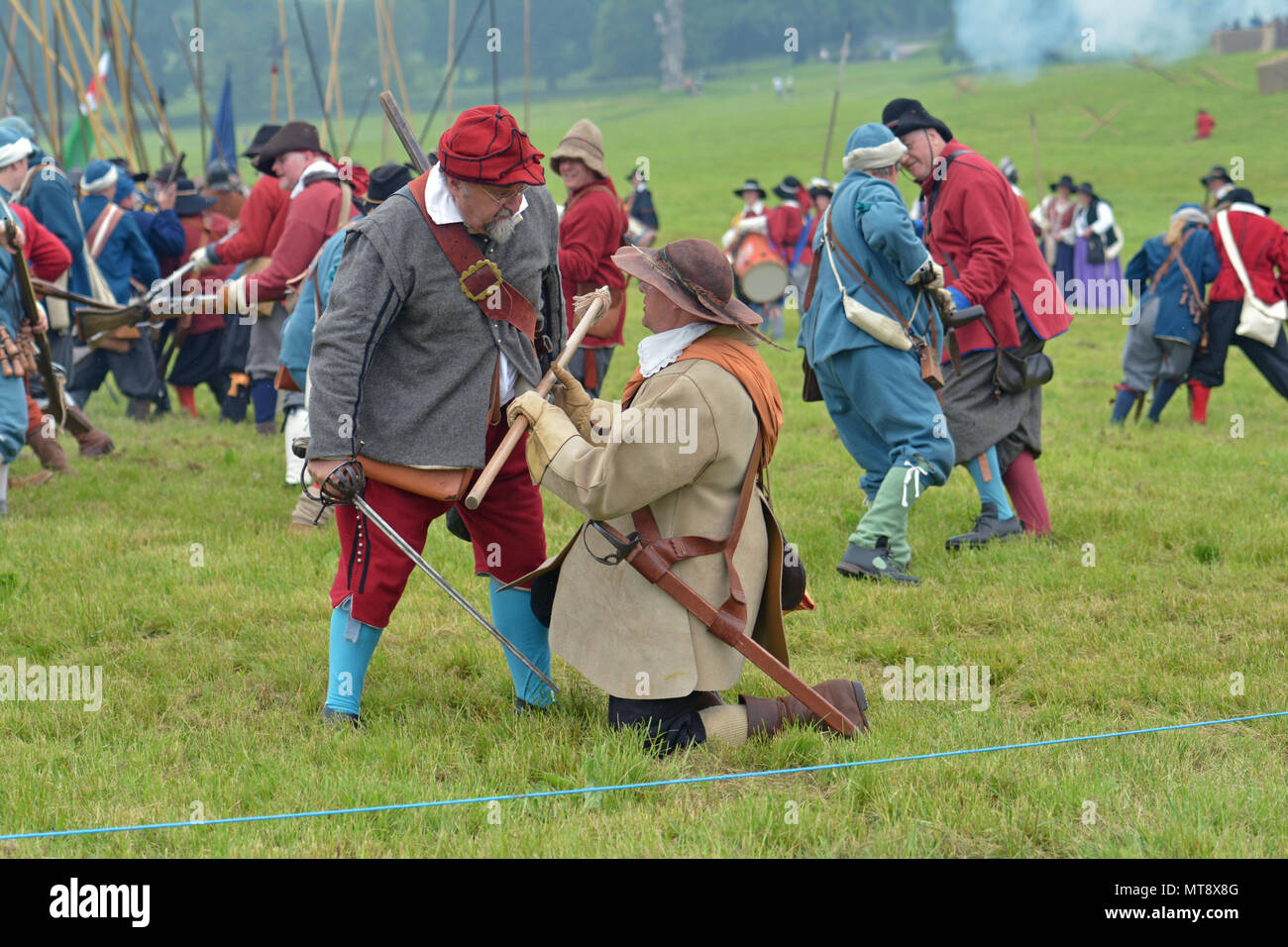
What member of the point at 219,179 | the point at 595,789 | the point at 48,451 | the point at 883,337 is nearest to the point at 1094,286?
the point at 219,179

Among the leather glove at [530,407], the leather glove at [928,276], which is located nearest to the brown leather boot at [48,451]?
the leather glove at [530,407]

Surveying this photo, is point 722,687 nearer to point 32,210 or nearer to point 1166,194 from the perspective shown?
point 32,210

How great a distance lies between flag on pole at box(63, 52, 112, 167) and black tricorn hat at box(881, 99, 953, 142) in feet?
36.8

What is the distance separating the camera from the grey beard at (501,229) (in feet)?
13.8

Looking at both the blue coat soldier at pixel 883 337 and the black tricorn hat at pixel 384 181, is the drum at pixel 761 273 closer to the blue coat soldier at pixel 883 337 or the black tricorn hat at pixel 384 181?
the blue coat soldier at pixel 883 337

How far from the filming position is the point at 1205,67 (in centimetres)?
5866

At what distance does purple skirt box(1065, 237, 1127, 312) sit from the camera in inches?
805

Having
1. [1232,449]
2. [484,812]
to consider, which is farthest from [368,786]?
[1232,449]

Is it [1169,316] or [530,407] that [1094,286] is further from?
[530,407]

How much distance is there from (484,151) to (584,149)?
383 centimetres

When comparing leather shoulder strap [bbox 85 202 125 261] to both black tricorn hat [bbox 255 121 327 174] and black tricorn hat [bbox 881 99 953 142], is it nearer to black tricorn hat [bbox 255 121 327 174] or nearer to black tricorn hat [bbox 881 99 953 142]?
black tricorn hat [bbox 255 121 327 174]

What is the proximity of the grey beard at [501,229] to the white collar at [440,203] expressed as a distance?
0.10 meters

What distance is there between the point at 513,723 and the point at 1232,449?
6.79 meters

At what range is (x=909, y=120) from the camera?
688 cm
